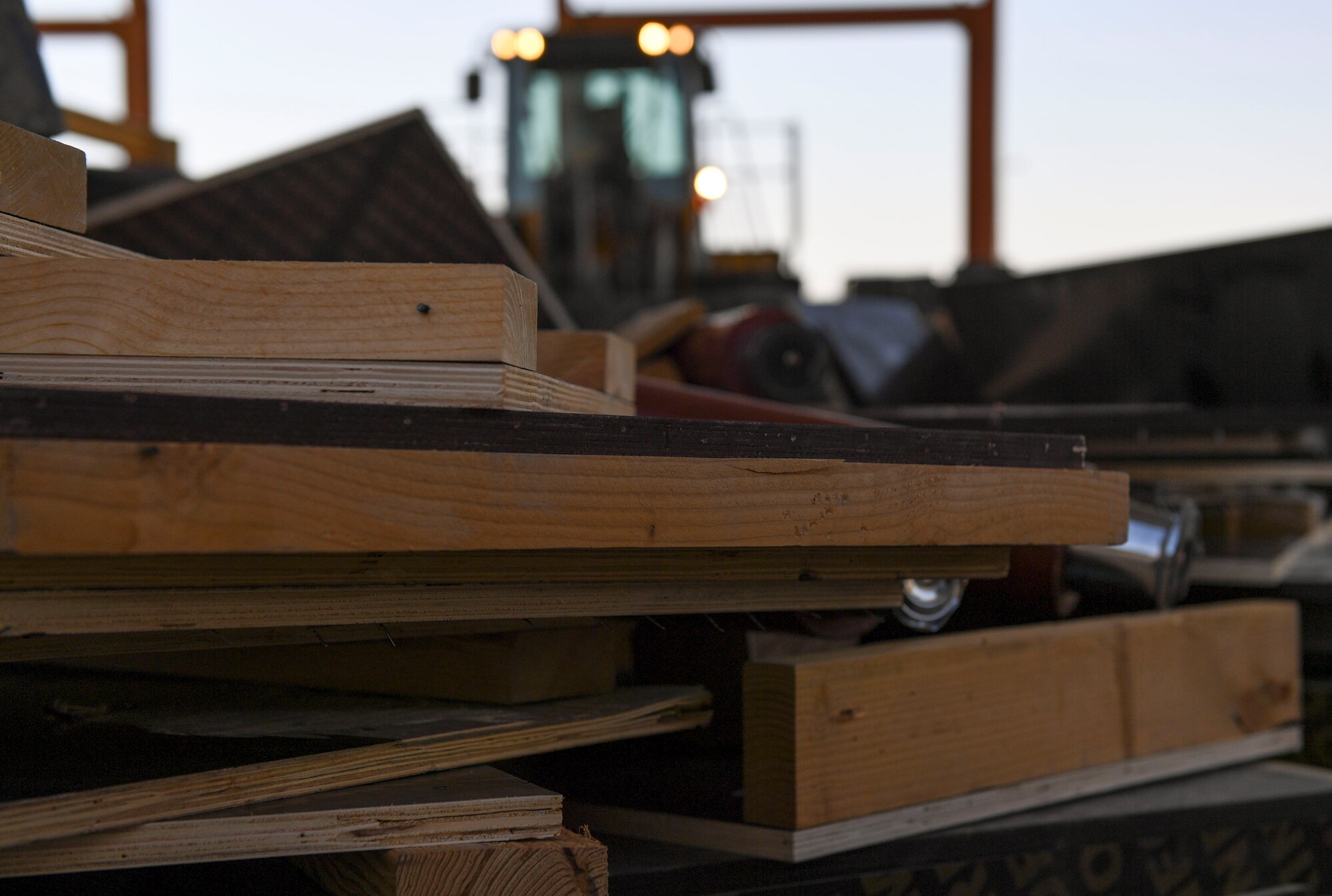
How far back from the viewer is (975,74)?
8.29 metres

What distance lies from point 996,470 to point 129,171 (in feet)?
6.77

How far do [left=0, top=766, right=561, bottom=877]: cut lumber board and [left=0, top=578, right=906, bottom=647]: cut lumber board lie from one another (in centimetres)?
15

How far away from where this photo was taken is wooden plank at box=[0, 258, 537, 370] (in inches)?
36.4

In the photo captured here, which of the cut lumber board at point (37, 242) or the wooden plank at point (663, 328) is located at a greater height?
the wooden plank at point (663, 328)

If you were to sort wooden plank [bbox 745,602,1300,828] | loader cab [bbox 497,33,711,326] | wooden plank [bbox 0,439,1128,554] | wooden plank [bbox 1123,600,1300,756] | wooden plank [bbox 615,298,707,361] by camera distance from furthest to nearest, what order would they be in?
loader cab [bbox 497,33,711,326]
wooden plank [bbox 615,298,707,361]
wooden plank [bbox 1123,600,1300,756]
wooden plank [bbox 745,602,1300,828]
wooden plank [bbox 0,439,1128,554]

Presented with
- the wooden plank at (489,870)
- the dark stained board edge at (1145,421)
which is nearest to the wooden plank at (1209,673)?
the dark stained board edge at (1145,421)

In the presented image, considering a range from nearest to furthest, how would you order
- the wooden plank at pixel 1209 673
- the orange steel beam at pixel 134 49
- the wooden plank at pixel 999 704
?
the wooden plank at pixel 999 704
the wooden plank at pixel 1209 673
the orange steel beam at pixel 134 49

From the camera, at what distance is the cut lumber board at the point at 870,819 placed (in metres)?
1.26

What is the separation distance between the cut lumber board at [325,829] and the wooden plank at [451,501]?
246 mm

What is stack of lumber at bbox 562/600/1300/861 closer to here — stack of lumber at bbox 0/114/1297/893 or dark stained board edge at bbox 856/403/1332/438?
stack of lumber at bbox 0/114/1297/893

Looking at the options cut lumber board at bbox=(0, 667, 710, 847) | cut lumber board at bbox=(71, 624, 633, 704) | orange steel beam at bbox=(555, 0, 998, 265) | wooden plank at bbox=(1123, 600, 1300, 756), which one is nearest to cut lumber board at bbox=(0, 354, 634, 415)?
cut lumber board at bbox=(0, 667, 710, 847)

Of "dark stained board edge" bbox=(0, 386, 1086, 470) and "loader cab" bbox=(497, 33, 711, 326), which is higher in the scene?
"loader cab" bbox=(497, 33, 711, 326)

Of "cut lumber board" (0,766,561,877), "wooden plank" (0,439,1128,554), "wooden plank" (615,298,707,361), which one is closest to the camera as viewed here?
"wooden plank" (0,439,1128,554)

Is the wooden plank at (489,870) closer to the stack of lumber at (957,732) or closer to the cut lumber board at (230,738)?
the cut lumber board at (230,738)
